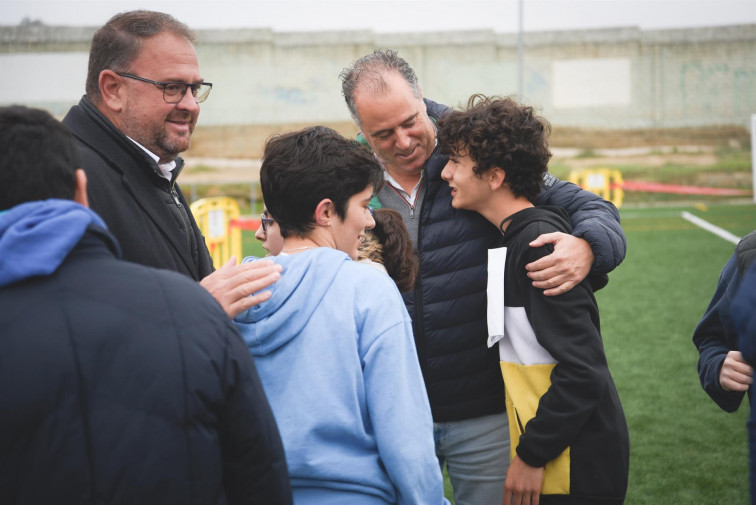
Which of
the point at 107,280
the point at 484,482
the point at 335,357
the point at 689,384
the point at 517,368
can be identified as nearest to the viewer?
the point at 107,280

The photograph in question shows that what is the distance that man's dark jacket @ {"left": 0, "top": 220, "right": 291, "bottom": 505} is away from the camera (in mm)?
1176

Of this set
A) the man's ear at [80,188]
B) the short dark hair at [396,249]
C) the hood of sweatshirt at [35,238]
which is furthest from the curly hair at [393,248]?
the hood of sweatshirt at [35,238]

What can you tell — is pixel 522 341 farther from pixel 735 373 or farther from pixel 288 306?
pixel 288 306

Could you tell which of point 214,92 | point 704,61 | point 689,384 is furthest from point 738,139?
point 689,384

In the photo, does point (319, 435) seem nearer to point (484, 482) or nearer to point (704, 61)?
point (484, 482)

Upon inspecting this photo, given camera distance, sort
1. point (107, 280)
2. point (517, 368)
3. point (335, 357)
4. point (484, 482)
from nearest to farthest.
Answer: point (107, 280) → point (335, 357) → point (517, 368) → point (484, 482)

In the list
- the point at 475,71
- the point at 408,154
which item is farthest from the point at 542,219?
the point at 475,71

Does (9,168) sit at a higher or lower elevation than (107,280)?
higher

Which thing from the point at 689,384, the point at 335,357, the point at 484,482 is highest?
the point at 335,357

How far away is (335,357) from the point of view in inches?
65.8

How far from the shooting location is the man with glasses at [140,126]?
223 centimetres

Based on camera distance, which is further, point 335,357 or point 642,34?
point 642,34

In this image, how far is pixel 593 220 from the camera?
7.51 feet

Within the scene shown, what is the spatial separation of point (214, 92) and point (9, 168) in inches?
1147
